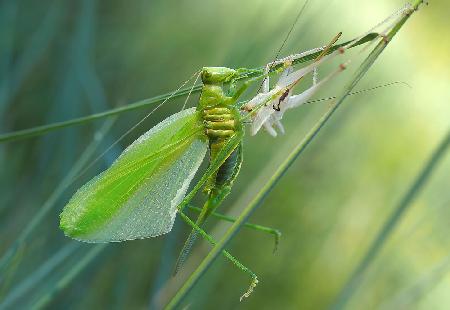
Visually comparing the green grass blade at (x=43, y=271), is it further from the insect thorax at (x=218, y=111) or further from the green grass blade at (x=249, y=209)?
the green grass blade at (x=249, y=209)

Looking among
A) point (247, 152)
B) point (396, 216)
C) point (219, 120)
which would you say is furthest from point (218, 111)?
point (247, 152)

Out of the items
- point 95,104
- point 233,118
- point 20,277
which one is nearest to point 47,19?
point 95,104

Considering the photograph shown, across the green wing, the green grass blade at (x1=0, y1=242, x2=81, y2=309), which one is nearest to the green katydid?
the green wing

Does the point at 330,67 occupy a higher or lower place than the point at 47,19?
higher

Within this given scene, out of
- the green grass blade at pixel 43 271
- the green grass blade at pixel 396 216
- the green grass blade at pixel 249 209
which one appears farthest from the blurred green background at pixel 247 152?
the green grass blade at pixel 249 209

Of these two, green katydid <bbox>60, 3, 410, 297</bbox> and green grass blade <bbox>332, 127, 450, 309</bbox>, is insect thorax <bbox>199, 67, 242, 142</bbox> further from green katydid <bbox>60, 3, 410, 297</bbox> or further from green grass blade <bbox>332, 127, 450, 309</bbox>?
green grass blade <bbox>332, 127, 450, 309</bbox>

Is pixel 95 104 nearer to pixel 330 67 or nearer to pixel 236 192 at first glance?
pixel 236 192

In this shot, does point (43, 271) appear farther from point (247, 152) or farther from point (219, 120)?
point (247, 152)

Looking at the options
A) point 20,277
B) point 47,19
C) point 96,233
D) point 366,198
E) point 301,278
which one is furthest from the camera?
point 366,198
